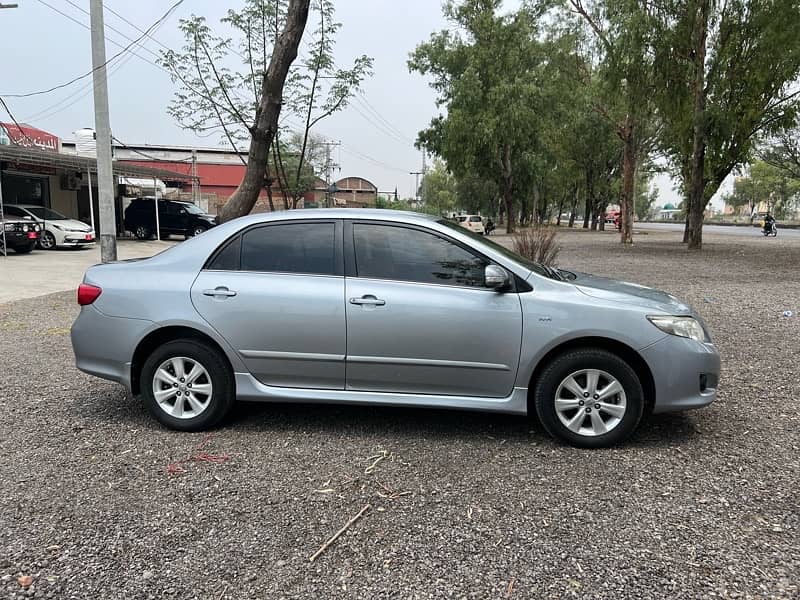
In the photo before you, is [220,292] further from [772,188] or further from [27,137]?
[772,188]

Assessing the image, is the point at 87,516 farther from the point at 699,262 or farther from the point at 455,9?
the point at 455,9

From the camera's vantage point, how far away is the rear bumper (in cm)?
430

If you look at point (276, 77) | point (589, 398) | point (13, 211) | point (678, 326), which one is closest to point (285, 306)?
point (589, 398)

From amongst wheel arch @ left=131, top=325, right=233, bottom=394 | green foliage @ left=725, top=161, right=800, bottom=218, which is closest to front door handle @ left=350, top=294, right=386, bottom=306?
wheel arch @ left=131, top=325, right=233, bottom=394

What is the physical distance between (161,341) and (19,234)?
17.7 m

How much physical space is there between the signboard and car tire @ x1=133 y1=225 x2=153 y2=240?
5.19 metres

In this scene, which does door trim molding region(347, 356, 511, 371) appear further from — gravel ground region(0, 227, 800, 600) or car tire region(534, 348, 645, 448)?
gravel ground region(0, 227, 800, 600)

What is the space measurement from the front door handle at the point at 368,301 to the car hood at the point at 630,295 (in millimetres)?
1370

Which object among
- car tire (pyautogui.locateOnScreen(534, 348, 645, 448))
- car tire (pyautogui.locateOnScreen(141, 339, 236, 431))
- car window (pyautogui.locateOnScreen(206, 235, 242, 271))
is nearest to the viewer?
car tire (pyautogui.locateOnScreen(534, 348, 645, 448))

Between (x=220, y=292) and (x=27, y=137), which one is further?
(x=27, y=137)

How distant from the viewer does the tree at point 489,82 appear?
29969 millimetres

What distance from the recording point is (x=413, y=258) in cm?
422

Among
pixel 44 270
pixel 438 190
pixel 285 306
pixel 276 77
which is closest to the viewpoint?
pixel 285 306

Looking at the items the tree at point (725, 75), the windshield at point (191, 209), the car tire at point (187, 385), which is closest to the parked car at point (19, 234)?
the windshield at point (191, 209)
